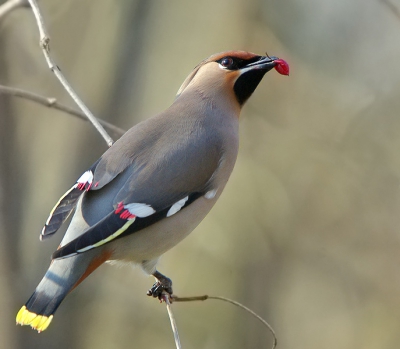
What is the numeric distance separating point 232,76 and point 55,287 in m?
1.72

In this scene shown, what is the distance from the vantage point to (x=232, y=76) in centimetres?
472

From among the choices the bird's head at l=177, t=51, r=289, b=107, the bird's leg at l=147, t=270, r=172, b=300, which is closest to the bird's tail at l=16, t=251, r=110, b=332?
the bird's leg at l=147, t=270, r=172, b=300

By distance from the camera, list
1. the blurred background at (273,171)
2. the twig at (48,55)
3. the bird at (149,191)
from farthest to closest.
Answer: the blurred background at (273,171) < the twig at (48,55) < the bird at (149,191)

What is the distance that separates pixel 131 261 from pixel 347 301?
16.7 feet

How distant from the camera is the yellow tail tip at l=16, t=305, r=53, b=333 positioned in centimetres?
376

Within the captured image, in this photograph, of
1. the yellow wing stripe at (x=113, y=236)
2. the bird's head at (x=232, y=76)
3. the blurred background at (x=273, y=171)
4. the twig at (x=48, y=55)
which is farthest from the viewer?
→ the blurred background at (x=273, y=171)

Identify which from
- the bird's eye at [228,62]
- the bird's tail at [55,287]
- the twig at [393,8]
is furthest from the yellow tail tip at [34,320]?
the twig at [393,8]

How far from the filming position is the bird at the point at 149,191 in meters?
3.85

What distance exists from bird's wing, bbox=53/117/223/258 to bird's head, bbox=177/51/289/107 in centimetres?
47

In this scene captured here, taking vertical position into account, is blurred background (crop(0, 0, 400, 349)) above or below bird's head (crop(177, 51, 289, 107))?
below

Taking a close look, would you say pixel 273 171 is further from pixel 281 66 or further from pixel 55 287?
pixel 55 287

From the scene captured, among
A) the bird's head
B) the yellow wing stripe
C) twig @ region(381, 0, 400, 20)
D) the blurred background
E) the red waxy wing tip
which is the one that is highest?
twig @ region(381, 0, 400, 20)

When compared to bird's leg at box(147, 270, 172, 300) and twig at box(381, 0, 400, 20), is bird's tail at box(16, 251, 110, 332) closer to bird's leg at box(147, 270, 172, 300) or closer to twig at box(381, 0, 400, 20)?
bird's leg at box(147, 270, 172, 300)

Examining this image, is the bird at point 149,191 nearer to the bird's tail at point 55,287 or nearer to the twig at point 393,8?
the bird's tail at point 55,287
